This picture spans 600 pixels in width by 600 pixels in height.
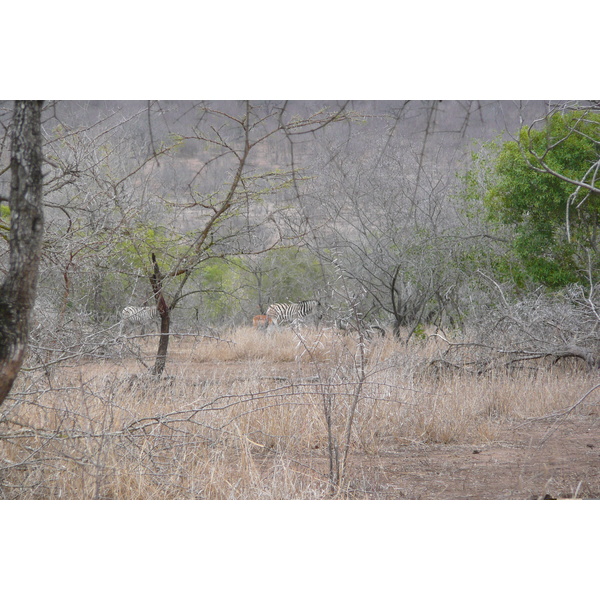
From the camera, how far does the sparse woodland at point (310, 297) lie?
3.16 meters

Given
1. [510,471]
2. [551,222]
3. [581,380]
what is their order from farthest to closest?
[551,222] < [581,380] < [510,471]

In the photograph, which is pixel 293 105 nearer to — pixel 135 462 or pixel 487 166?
pixel 135 462

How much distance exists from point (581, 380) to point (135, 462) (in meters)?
3.54

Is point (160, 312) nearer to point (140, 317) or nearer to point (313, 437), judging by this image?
point (140, 317)

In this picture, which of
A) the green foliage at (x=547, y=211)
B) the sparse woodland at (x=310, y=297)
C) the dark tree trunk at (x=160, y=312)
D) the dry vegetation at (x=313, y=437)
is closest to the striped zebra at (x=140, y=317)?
the sparse woodland at (x=310, y=297)

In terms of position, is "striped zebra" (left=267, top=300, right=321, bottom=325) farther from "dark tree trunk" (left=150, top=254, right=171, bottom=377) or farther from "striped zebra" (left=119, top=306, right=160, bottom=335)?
"striped zebra" (left=119, top=306, right=160, bottom=335)

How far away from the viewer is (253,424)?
407cm

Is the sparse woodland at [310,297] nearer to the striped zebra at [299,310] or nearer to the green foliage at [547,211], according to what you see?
the green foliage at [547,211]

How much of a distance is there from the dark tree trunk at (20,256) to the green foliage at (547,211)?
4.95m

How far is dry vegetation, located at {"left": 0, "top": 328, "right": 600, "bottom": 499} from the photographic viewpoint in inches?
116

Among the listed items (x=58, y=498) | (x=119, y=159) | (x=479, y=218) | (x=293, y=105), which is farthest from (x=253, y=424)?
(x=479, y=218)

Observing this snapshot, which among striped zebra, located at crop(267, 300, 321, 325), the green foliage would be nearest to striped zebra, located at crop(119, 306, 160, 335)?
striped zebra, located at crop(267, 300, 321, 325)

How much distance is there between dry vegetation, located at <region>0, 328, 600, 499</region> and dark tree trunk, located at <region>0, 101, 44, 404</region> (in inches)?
32.2

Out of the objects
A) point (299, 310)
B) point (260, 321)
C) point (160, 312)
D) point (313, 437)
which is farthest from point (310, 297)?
point (313, 437)
